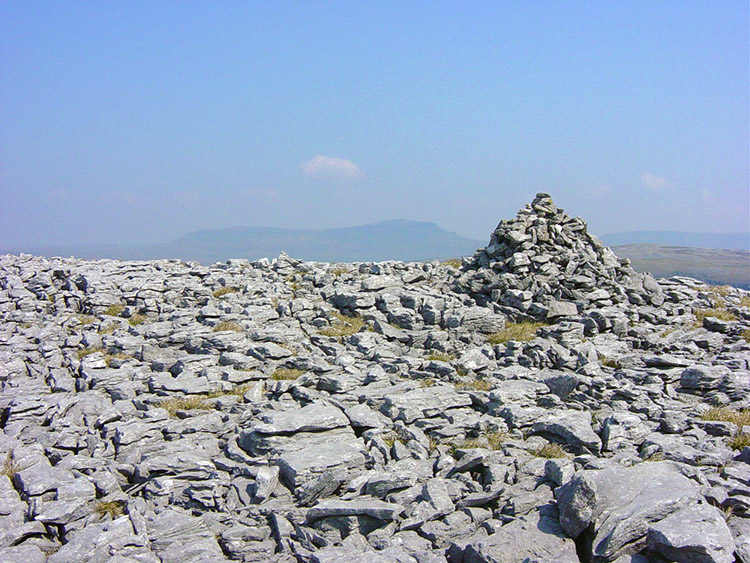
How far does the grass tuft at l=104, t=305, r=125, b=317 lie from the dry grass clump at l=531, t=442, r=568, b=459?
68.0 ft

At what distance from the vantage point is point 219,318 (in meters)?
23.7

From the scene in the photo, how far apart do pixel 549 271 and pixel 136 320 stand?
805 inches

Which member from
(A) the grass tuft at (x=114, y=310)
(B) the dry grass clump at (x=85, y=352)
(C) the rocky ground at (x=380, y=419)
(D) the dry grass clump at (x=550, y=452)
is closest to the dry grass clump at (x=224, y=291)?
(C) the rocky ground at (x=380, y=419)

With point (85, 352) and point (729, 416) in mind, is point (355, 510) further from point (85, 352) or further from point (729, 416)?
point (85, 352)

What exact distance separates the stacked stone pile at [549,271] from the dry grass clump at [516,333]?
0.95m

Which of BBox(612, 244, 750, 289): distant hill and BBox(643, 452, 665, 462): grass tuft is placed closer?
BBox(643, 452, 665, 462): grass tuft

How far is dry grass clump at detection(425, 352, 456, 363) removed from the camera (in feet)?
64.8

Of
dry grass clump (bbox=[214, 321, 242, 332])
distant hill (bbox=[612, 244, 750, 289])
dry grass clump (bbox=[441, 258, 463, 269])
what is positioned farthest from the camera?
distant hill (bbox=[612, 244, 750, 289])

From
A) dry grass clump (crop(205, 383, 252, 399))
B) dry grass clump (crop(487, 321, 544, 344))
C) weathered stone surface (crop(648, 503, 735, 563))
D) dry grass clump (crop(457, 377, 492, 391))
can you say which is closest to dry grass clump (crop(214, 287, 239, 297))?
dry grass clump (crop(205, 383, 252, 399))

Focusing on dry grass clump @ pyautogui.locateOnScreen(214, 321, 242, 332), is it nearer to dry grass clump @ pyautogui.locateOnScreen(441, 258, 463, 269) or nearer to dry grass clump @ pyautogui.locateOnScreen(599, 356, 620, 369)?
dry grass clump @ pyautogui.locateOnScreen(599, 356, 620, 369)

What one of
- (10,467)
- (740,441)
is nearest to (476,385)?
(740,441)

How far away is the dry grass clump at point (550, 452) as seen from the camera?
41.2 feet

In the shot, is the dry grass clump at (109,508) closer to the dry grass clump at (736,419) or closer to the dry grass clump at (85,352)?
the dry grass clump at (85,352)

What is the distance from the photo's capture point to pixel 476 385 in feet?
55.7
